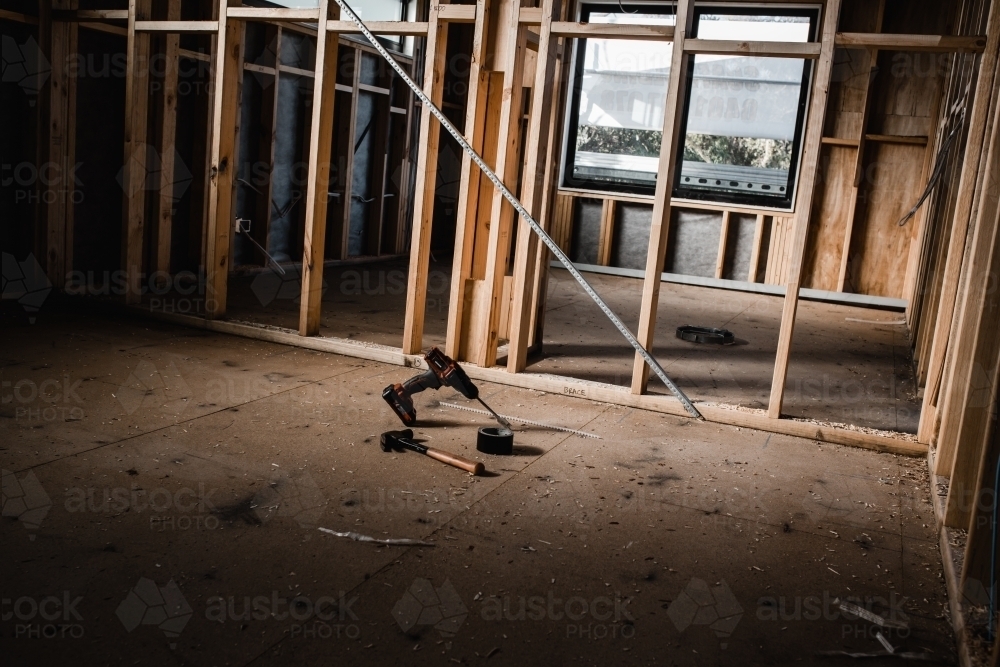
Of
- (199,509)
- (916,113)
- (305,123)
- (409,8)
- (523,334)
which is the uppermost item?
(409,8)

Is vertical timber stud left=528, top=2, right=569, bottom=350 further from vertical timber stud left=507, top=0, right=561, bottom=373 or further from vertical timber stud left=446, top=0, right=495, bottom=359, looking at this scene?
vertical timber stud left=446, top=0, right=495, bottom=359

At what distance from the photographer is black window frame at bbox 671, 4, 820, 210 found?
809cm

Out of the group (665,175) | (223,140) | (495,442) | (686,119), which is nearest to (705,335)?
(665,175)

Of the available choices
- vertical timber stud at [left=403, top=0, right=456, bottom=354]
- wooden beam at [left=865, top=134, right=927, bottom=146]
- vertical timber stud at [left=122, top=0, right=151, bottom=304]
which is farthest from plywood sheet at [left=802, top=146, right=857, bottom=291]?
vertical timber stud at [left=122, top=0, right=151, bottom=304]

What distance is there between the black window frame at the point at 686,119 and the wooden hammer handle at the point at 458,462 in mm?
5417

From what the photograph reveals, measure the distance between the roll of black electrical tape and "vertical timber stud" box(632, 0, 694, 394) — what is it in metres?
0.95

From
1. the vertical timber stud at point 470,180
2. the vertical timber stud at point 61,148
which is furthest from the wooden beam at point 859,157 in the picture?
the vertical timber stud at point 61,148

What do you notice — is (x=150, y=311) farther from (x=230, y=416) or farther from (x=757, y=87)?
(x=757, y=87)

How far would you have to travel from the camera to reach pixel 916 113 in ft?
25.3

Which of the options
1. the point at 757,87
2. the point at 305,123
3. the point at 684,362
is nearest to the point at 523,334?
the point at 684,362

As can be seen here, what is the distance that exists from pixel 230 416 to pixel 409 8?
5.75 meters

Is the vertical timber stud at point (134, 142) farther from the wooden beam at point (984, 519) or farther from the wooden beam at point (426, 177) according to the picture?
the wooden beam at point (984, 519)

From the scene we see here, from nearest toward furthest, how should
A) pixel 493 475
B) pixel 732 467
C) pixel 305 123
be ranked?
pixel 493 475, pixel 732 467, pixel 305 123

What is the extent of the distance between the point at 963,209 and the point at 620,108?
606cm
